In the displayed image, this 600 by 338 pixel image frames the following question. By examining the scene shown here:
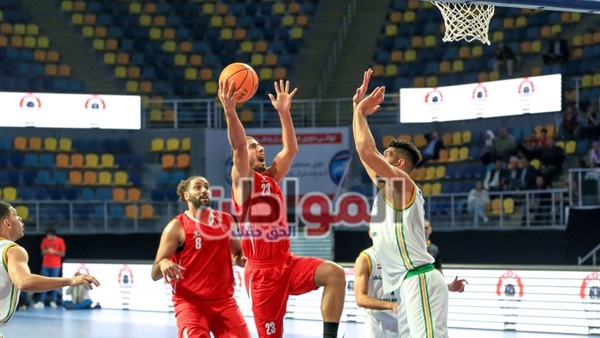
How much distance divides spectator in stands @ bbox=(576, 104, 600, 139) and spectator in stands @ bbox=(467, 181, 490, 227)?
2.40 meters

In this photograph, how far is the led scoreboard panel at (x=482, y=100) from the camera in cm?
2078

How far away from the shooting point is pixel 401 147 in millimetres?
6770

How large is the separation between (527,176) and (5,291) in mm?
14459

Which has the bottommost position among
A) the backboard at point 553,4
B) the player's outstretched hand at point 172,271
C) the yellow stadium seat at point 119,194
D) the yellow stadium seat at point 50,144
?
the player's outstretched hand at point 172,271

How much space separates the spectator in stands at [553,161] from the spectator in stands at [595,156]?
71 centimetres

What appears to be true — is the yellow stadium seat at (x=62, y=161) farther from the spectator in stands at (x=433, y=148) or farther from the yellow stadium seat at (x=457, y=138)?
the yellow stadium seat at (x=457, y=138)

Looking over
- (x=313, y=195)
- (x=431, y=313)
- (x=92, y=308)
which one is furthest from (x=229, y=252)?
(x=313, y=195)

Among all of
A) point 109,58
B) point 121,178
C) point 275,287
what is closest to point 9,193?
point 121,178

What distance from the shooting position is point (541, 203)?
63.9 ft

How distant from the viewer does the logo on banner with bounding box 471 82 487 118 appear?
2167cm

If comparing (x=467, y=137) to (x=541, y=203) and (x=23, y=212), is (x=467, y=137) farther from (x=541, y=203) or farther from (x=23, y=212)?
(x=23, y=212)

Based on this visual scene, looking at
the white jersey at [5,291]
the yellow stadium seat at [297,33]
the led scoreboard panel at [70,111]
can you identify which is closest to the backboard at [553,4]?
the white jersey at [5,291]

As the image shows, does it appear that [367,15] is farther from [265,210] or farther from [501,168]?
[265,210]

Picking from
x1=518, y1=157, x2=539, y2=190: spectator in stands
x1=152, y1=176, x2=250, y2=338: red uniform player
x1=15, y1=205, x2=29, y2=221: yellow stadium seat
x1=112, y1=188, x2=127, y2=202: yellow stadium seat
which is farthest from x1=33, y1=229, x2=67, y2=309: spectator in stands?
x1=152, y1=176, x2=250, y2=338: red uniform player
